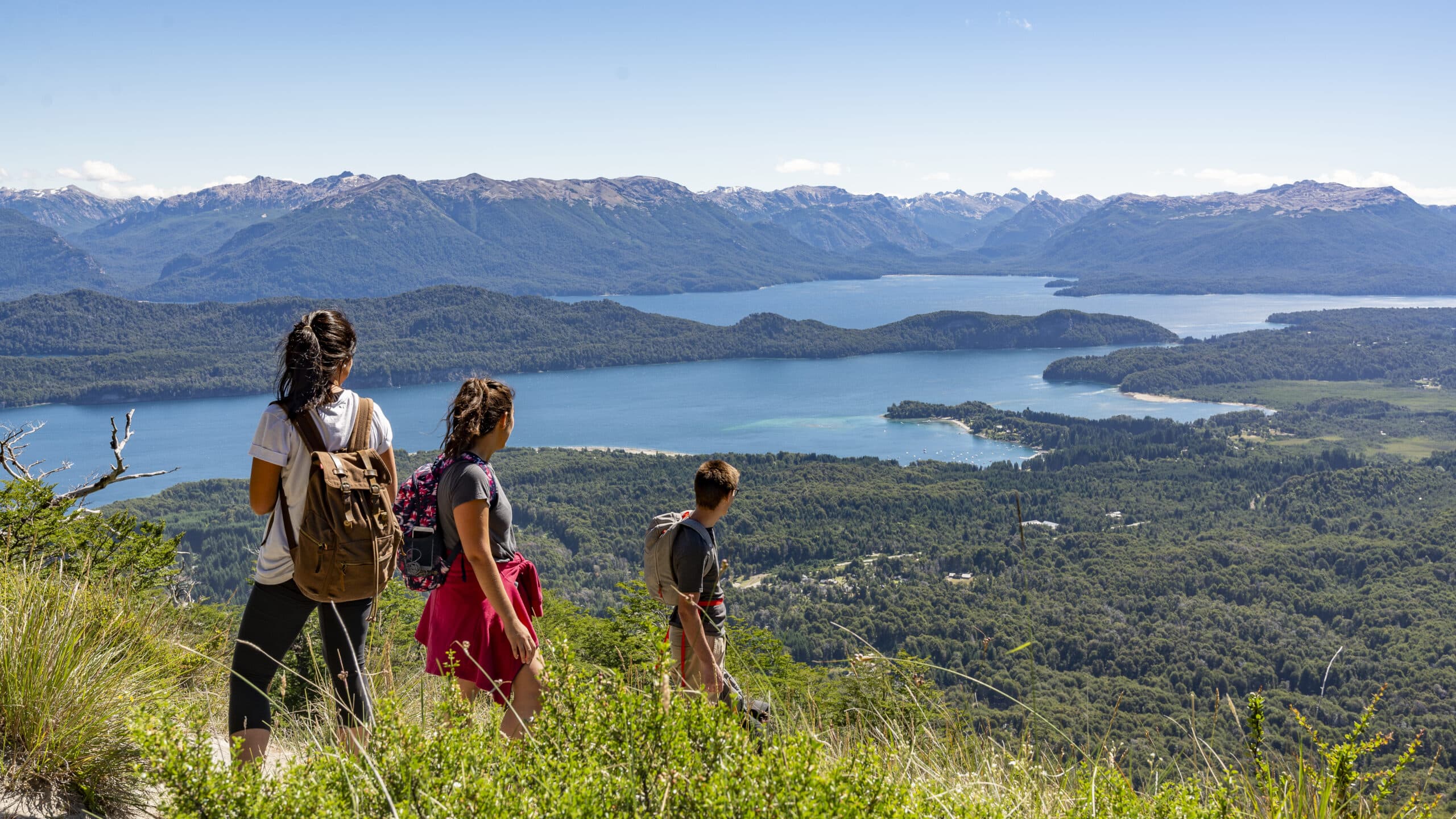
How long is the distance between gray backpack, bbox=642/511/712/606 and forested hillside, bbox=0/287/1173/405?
123 m

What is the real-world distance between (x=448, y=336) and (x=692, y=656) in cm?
14774

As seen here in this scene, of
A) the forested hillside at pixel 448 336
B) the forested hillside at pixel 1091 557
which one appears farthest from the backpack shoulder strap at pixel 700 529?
the forested hillside at pixel 448 336

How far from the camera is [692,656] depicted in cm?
319

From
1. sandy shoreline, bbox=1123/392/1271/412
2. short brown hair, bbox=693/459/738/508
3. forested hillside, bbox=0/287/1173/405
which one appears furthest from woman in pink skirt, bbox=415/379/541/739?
forested hillside, bbox=0/287/1173/405

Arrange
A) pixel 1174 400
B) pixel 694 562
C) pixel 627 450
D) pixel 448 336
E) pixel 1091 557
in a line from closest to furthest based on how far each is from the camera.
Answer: pixel 694 562
pixel 1091 557
pixel 627 450
pixel 1174 400
pixel 448 336

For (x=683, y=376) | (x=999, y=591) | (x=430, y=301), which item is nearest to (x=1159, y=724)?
(x=999, y=591)

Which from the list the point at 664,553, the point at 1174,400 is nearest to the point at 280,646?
the point at 664,553

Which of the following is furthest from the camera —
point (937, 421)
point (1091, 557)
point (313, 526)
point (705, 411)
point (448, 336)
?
point (448, 336)

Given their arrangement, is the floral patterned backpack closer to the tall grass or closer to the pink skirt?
the pink skirt

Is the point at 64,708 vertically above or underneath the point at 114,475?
underneath

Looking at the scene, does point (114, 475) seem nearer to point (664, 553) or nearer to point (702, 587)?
point (664, 553)

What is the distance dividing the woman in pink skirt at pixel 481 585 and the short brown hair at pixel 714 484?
0.62 metres

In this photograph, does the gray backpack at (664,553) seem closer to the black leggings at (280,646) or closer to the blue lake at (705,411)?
the black leggings at (280,646)

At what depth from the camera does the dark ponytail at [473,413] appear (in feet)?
9.81
